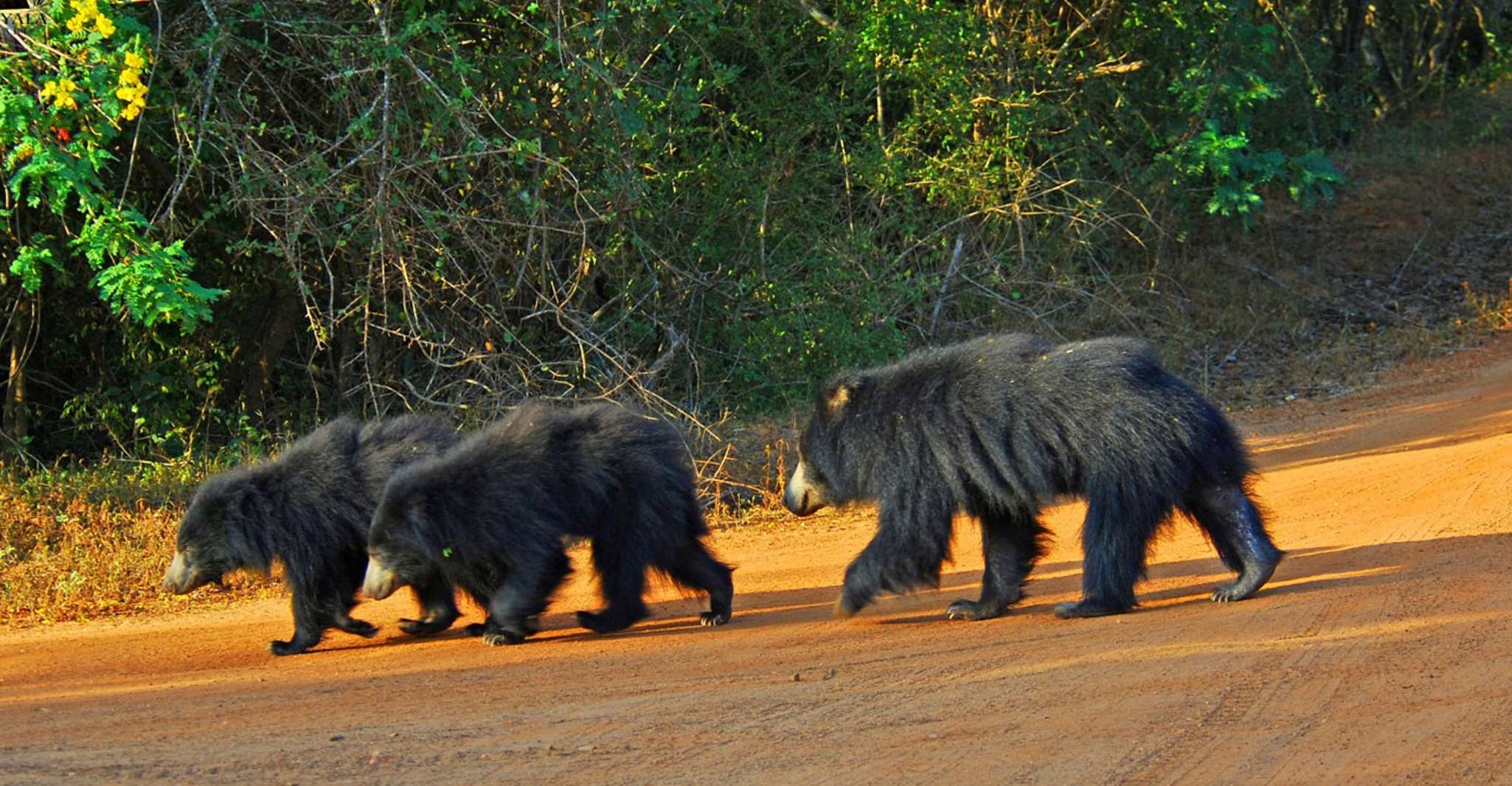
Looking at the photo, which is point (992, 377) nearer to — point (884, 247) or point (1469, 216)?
point (884, 247)

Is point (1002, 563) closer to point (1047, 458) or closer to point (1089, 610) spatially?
point (1089, 610)

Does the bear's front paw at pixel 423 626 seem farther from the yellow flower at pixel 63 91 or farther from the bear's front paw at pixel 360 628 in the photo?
the yellow flower at pixel 63 91

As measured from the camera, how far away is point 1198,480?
707cm

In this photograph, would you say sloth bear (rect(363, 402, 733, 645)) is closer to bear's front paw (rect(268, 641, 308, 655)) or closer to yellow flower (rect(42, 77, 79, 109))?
bear's front paw (rect(268, 641, 308, 655))

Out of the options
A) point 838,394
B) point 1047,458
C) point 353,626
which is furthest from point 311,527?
point 1047,458

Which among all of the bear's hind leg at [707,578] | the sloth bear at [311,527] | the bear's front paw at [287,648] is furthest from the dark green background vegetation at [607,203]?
the bear's hind leg at [707,578]

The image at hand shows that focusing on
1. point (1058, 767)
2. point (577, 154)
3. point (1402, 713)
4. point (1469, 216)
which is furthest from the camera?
point (1469, 216)

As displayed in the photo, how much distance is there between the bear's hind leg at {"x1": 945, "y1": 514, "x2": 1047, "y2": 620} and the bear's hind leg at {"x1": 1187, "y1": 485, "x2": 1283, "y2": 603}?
733 mm

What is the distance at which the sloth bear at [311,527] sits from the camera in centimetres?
720

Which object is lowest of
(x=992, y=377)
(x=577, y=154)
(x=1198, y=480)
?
(x=1198, y=480)

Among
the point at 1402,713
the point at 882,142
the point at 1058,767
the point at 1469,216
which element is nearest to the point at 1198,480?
the point at 1402,713

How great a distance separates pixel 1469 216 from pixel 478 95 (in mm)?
13478

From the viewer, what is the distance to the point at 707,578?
291 inches

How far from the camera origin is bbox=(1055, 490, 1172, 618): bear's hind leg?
269 inches
